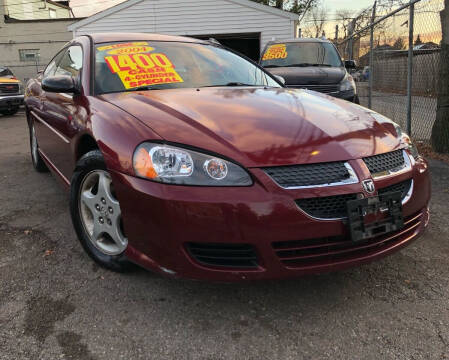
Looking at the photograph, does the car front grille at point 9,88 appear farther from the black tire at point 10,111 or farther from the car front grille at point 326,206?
the car front grille at point 326,206

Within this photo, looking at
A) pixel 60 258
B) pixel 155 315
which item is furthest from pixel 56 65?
pixel 155 315

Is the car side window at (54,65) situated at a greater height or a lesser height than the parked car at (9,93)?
greater

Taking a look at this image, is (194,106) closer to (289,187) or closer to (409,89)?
(289,187)

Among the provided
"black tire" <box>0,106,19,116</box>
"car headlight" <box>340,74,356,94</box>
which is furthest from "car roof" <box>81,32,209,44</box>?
"black tire" <box>0,106,19,116</box>

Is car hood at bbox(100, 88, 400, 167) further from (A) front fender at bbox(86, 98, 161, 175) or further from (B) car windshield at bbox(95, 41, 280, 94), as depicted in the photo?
(B) car windshield at bbox(95, 41, 280, 94)

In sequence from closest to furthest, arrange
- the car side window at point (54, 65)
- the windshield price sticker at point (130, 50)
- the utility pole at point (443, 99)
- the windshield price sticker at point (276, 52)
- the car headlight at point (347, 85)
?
the windshield price sticker at point (130, 50) < the car side window at point (54, 65) < the utility pole at point (443, 99) < the car headlight at point (347, 85) < the windshield price sticker at point (276, 52)

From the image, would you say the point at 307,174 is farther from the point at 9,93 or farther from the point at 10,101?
the point at 9,93

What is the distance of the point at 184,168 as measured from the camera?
1888 mm

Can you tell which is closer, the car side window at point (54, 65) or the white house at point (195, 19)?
the car side window at point (54, 65)

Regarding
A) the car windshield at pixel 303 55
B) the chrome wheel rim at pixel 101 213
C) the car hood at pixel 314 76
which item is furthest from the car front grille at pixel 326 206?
the car windshield at pixel 303 55

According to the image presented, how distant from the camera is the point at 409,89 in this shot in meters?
5.92

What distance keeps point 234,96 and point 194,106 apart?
1.31 ft

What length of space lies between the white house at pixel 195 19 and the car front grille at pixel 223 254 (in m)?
14.5

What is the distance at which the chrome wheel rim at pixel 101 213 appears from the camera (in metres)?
2.29
